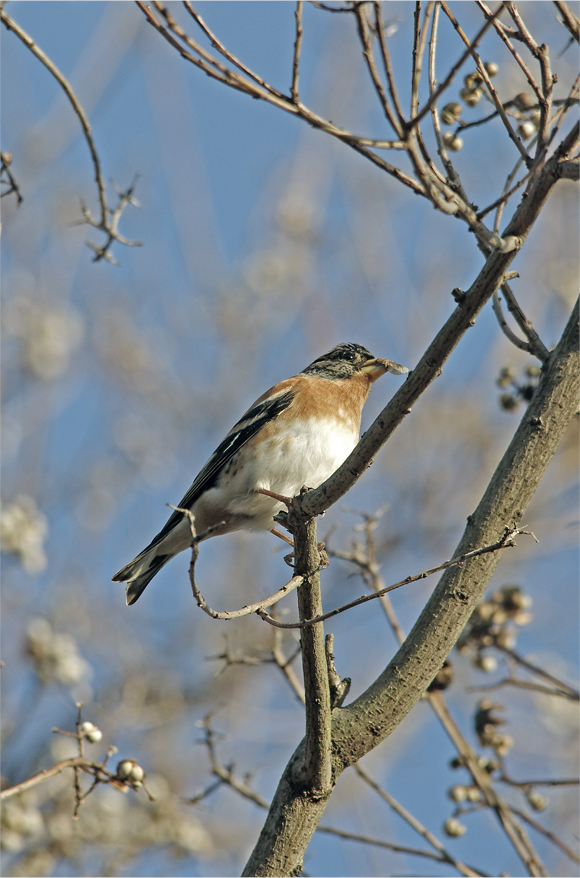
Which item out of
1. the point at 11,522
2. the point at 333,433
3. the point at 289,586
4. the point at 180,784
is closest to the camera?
the point at 289,586

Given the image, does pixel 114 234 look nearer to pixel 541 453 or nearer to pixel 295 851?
pixel 541 453

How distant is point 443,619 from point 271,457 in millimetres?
2060

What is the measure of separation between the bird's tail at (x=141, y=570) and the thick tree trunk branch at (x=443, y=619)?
2465 millimetres

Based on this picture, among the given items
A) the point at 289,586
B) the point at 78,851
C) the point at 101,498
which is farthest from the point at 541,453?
the point at 101,498

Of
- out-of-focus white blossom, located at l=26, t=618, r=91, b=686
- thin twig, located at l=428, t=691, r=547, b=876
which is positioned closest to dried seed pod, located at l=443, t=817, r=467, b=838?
thin twig, located at l=428, t=691, r=547, b=876

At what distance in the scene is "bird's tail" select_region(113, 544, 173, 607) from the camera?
604 cm

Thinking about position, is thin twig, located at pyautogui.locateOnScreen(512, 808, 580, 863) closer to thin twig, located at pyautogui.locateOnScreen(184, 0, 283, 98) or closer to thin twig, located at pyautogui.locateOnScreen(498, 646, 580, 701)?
thin twig, located at pyautogui.locateOnScreen(498, 646, 580, 701)

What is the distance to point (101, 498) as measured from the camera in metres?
11.0

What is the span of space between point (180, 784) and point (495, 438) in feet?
19.7

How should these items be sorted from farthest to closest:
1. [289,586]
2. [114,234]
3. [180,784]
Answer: [180,784] < [114,234] < [289,586]

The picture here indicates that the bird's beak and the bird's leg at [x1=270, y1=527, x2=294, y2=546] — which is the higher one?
the bird's beak

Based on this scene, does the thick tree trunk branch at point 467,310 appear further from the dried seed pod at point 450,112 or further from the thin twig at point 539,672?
the thin twig at point 539,672

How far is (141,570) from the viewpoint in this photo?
6125 millimetres

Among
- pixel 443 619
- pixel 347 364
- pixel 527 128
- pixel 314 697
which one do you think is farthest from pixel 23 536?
pixel 527 128
